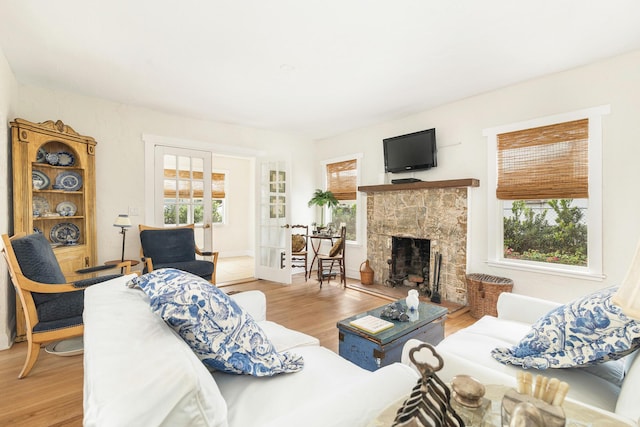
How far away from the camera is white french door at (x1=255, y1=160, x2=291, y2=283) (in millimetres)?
4715

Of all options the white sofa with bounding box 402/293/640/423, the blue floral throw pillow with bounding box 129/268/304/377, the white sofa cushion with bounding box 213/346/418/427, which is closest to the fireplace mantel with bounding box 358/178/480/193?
the white sofa with bounding box 402/293/640/423

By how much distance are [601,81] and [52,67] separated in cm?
523

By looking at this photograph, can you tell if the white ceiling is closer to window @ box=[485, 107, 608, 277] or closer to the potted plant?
window @ box=[485, 107, 608, 277]

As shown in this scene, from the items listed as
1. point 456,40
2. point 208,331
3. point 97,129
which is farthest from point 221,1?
point 97,129

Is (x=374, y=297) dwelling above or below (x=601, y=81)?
below

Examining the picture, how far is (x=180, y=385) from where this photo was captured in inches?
26.5

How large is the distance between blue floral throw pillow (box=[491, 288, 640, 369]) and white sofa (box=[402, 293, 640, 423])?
0.22 ft

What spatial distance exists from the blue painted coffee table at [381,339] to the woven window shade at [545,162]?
78.3 inches

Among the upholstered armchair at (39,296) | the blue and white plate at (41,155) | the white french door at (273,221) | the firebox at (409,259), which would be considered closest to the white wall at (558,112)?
the firebox at (409,259)

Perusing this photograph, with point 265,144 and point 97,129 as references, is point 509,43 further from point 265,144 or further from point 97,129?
point 97,129

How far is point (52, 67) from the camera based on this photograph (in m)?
2.83

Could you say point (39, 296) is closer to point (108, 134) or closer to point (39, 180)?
point (39, 180)

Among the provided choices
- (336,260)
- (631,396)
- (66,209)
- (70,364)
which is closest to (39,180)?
(66,209)

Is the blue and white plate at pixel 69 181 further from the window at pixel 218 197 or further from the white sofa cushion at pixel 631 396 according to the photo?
the white sofa cushion at pixel 631 396
